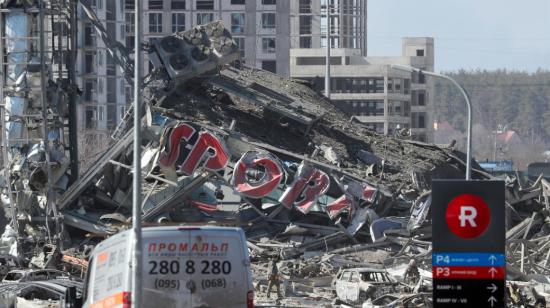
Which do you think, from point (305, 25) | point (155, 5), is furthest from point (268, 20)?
point (305, 25)

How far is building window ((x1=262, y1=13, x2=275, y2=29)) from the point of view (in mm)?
122762

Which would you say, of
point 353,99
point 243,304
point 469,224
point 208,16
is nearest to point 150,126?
point 243,304

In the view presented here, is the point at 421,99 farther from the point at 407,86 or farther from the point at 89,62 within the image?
the point at 89,62

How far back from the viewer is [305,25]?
167 metres

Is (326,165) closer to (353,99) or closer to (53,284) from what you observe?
(53,284)

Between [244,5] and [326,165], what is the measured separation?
74.3m

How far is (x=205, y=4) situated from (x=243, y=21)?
349 cm

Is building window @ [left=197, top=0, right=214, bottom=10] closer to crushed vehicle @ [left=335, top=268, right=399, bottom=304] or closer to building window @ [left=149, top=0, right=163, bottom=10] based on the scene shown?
building window @ [left=149, top=0, right=163, bottom=10]

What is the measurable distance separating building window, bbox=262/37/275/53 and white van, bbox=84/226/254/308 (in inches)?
3918

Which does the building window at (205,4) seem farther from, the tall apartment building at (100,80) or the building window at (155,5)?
the tall apartment building at (100,80)

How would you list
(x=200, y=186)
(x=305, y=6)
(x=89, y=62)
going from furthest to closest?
(x=305, y=6), (x=89, y=62), (x=200, y=186)

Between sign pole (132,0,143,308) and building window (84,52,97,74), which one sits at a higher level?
building window (84,52,97,74)

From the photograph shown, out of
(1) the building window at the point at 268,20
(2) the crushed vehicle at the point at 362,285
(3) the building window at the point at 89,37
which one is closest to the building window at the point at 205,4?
(1) the building window at the point at 268,20

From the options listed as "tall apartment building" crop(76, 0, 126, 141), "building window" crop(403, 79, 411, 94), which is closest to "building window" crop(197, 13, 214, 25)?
"tall apartment building" crop(76, 0, 126, 141)
